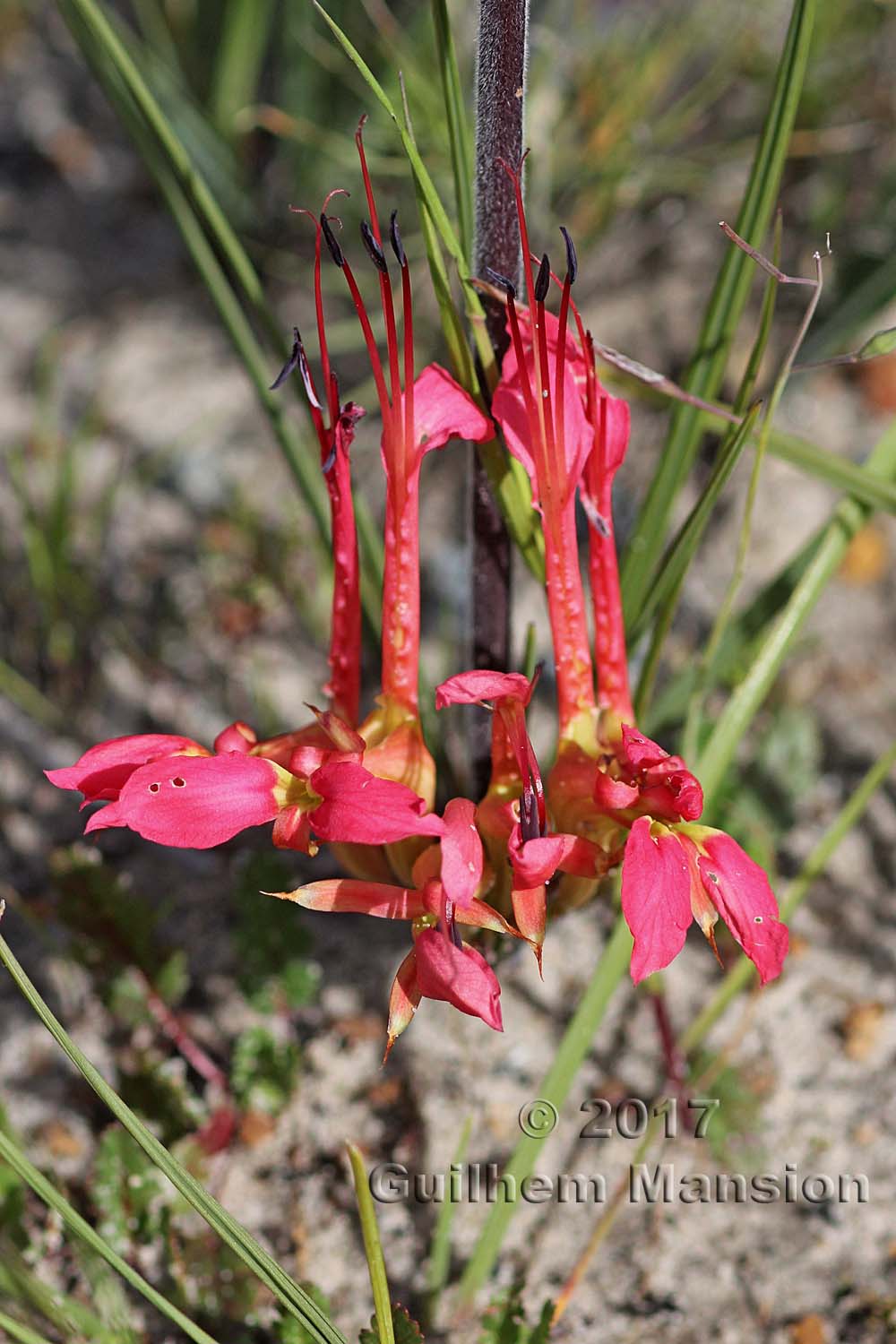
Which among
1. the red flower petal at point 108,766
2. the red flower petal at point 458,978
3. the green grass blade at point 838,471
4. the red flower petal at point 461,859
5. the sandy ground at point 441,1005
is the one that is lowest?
the sandy ground at point 441,1005

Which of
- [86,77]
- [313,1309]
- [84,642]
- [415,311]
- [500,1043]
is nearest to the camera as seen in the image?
[313,1309]

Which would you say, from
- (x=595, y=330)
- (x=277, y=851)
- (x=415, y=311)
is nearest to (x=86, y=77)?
(x=415, y=311)

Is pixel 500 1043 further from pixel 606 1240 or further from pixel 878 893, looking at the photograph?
pixel 878 893

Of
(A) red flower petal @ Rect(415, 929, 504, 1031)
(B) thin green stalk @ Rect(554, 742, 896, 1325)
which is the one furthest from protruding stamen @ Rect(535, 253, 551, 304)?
(B) thin green stalk @ Rect(554, 742, 896, 1325)

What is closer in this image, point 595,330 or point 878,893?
point 878,893

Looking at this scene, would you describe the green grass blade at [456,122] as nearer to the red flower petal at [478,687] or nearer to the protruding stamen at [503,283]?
the protruding stamen at [503,283]

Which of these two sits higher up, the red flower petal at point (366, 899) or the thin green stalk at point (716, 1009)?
the red flower petal at point (366, 899)

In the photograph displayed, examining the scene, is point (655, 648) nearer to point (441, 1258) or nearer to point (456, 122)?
point (456, 122)

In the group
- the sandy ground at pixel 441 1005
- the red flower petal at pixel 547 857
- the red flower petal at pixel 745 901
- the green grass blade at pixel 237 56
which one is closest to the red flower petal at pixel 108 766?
the red flower petal at pixel 547 857
